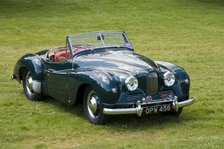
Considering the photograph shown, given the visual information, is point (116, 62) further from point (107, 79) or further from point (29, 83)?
point (29, 83)

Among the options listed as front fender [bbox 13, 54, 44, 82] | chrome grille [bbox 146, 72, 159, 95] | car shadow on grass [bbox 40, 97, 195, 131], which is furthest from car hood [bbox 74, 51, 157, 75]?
front fender [bbox 13, 54, 44, 82]

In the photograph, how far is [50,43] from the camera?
22.2 metres

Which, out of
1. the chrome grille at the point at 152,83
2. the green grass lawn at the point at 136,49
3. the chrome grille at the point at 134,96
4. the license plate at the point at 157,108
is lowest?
the green grass lawn at the point at 136,49

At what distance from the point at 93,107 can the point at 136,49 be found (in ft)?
36.9

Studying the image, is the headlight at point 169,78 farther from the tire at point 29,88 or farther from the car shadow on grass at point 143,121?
the tire at point 29,88

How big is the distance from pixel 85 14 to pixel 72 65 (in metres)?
22.5

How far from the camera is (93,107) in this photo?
8602 mm

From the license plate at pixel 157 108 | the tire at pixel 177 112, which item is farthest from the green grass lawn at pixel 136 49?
the license plate at pixel 157 108

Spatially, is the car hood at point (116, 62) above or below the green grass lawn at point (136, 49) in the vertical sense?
above

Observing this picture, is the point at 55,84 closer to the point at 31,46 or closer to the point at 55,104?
the point at 55,104

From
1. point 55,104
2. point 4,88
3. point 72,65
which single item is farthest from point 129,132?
point 4,88

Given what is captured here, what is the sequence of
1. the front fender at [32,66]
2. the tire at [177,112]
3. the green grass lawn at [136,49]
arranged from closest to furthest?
the green grass lawn at [136,49], the tire at [177,112], the front fender at [32,66]

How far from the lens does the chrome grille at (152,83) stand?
8422mm

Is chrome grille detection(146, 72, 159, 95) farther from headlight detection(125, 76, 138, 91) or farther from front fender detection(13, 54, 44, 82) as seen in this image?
front fender detection(13, 54, 44, 82)
